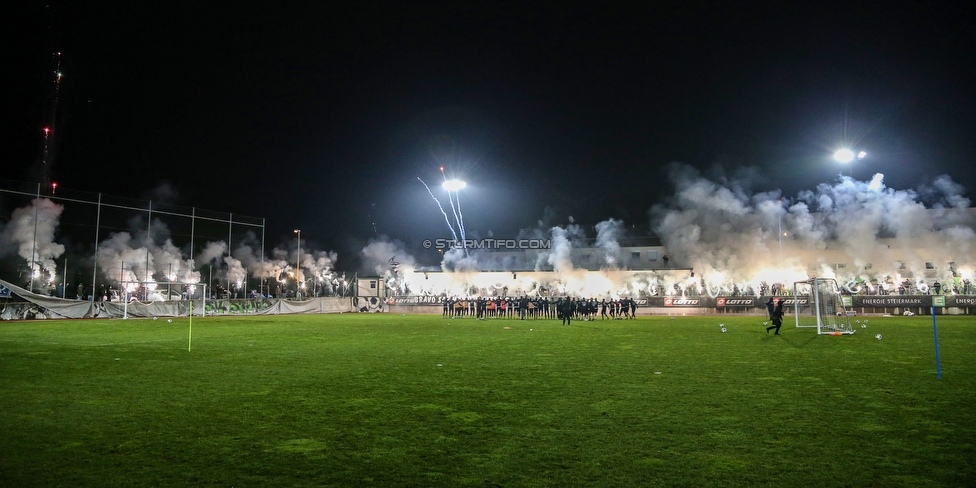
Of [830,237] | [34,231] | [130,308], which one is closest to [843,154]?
[830,237]

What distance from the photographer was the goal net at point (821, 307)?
20719 millimetres

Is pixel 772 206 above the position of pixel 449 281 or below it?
above

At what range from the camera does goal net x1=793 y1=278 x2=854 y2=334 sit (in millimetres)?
20719

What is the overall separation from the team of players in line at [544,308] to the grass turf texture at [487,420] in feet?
67.8

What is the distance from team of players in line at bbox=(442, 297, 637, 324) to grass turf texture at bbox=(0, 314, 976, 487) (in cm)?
2068

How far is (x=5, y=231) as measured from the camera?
3259 centimetres

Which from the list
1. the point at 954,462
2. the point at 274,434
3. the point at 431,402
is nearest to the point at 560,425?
the point at 431,402

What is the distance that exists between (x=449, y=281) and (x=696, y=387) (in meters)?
52.3

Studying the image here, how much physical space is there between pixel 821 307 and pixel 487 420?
27066mm

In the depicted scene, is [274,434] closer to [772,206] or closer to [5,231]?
[5,231]

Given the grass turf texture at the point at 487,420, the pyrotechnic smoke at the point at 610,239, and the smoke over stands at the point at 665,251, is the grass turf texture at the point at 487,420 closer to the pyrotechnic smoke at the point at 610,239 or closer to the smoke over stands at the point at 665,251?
the smoke over stands at the point at 665,251

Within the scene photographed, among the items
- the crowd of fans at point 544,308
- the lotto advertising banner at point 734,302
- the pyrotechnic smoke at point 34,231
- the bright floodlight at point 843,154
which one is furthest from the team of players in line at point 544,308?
the pyrotechnic smoke at point 34,231

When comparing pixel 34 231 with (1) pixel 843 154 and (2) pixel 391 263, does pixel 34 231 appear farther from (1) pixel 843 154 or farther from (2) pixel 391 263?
(1) pixel 843 154

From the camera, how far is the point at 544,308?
37.2m
